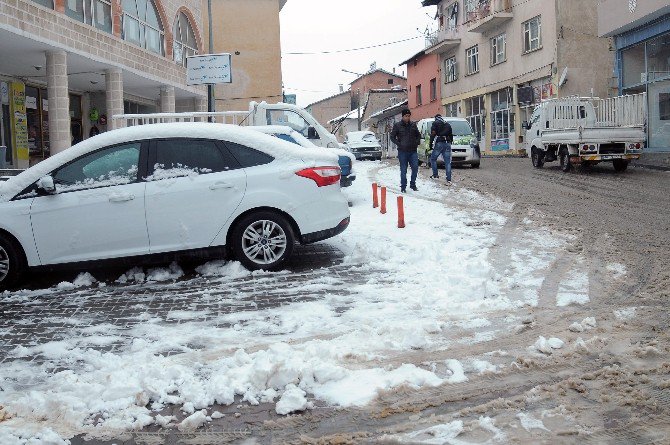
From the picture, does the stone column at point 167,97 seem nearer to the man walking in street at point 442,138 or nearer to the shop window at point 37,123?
the shop window at point 37,123

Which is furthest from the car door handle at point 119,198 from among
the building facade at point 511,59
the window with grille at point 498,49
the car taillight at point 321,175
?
the window with grille at point 498,49

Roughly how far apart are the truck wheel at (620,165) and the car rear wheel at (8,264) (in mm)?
16252

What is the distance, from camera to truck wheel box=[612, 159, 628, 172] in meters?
19.0

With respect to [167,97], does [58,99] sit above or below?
below

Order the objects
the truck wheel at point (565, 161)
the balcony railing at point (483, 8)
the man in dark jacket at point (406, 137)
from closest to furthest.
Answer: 1. the man in dark jacket at point (406, 137)
2. the truck wheel at point (565, 161)
3. the balcony railing at point (483, 8)

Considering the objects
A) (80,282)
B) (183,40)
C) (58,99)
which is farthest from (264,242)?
(183,40)

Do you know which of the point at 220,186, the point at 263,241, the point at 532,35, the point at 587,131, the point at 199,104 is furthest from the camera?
the point at 532,35

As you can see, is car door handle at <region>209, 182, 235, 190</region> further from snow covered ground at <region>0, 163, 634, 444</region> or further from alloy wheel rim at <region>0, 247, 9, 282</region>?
alloy wheel rim at <region>0, 247, 9, 282</region>

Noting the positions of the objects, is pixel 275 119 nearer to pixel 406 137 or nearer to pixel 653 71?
pixel 406 137

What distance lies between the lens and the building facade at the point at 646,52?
22.5 metres

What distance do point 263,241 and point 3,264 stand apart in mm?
2669

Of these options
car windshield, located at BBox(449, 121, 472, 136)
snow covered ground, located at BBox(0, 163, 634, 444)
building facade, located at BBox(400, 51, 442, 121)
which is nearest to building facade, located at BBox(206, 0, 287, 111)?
building facade, located at BBox(400, 51, 442, 121)

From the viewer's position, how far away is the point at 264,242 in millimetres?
7492

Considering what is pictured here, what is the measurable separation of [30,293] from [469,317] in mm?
4396
